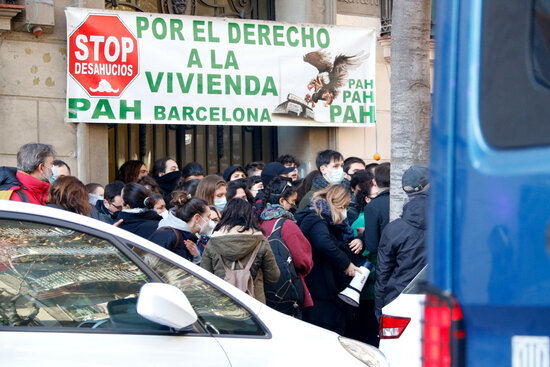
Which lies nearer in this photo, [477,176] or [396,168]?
[477,176]

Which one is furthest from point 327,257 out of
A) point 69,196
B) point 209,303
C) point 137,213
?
point 209,303

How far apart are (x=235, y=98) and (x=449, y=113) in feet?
27.4

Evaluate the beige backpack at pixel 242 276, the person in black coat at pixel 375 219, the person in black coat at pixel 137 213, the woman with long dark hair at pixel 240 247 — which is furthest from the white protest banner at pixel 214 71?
the beige backpack at pixel 242 276

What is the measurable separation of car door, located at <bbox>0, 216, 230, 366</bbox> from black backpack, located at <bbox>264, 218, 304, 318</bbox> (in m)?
2.49

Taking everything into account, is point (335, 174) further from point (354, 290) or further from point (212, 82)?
point (212, 82)

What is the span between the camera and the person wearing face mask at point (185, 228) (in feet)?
19.5

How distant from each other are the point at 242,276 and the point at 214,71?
17.0ft

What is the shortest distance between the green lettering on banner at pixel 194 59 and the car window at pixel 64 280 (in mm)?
6810

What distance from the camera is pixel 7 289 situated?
3.35 m

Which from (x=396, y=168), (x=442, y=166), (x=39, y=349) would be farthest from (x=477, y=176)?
(x=396, y=168)

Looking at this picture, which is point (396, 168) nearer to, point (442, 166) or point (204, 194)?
point (204, 194)

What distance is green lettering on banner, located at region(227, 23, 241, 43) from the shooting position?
10.4 metres

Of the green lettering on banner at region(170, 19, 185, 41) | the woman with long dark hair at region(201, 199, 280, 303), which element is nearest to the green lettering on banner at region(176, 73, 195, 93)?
the green lettering on banner at region(170, 19, 185, 41)

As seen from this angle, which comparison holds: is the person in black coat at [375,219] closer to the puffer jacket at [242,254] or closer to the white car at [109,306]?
the puffer jacket at [242,254]
